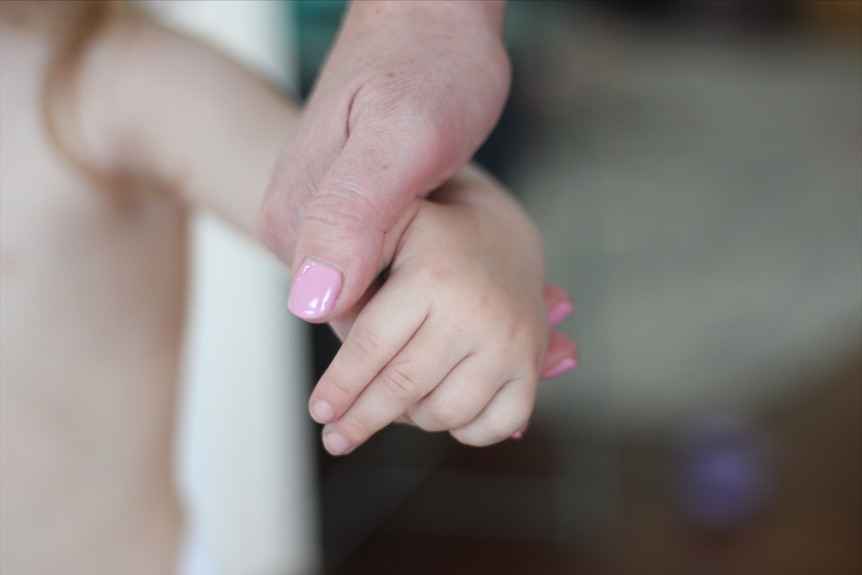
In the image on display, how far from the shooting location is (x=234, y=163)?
0.52 meters

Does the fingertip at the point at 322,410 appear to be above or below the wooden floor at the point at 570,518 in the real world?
above

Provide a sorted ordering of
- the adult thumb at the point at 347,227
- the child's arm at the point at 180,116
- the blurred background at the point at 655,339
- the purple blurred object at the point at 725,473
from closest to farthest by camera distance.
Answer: the adult thumb at the point at 347,227
the child's arm at the point at 180,116
the blurred background at the point at 655,339
the purple blurred object at the point at 725,473

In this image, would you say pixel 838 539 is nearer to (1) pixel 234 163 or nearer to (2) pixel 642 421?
(2) pixel 642 421

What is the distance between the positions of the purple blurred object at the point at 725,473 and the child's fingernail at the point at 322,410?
1297 mm

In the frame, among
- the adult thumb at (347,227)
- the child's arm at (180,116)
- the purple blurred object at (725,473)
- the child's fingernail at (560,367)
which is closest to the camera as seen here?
the adult thumb at (347,227)

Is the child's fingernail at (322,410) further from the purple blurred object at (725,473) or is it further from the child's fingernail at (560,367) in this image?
the purple blurred object at (725,473)

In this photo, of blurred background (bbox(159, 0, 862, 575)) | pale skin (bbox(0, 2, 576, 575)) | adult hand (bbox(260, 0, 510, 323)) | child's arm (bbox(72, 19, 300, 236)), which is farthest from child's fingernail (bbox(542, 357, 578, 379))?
blurred background (bbox(159, 0, 862, 575))

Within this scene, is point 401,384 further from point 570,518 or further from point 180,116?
point 570,518

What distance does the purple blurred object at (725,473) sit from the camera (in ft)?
4.83

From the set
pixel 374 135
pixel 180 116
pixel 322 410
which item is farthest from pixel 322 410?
pixel 180 116

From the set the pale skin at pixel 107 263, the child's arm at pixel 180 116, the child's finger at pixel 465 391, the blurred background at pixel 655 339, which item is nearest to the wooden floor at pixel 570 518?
the blurred background at pixel 655 339

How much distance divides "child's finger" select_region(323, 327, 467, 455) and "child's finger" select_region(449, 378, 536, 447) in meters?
0.03

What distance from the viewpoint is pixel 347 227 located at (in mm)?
284

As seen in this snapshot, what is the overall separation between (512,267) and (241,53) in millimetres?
980
